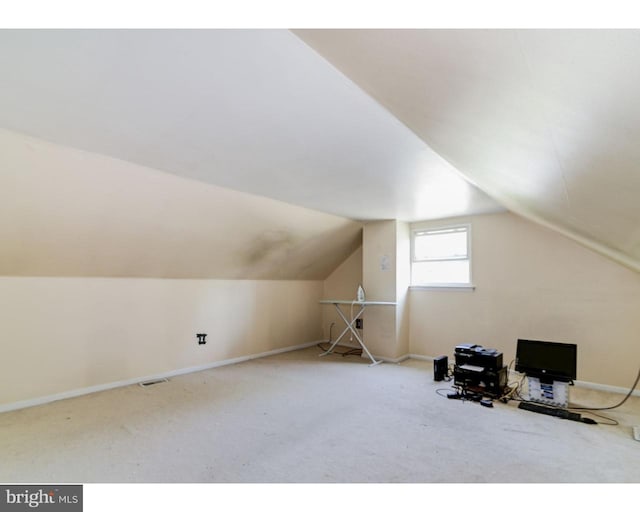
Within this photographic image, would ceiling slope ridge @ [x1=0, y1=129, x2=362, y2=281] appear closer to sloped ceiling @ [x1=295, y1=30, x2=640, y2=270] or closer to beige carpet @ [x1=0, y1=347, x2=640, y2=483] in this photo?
beige carpet @ [x1=0, y1=347, x2=640, y2=483]

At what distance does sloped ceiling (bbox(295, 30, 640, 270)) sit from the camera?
2.53 feet

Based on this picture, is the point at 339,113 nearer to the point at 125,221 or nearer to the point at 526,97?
the point at 526,97

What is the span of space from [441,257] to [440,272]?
0.68ft

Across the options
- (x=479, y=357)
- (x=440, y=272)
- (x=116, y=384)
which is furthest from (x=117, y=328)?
(x=440, y=272)

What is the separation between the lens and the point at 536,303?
373 cm

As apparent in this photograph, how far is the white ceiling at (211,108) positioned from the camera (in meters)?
1.22

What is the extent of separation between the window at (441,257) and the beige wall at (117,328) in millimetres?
2198

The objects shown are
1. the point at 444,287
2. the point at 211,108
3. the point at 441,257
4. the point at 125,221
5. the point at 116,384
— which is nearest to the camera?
the point at 211,108

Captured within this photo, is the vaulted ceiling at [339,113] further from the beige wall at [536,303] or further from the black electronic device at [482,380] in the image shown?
the black electronic device at [482,380]

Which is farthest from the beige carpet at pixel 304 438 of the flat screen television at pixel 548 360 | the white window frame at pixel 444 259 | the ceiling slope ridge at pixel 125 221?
the white window frame at pixel 444 259

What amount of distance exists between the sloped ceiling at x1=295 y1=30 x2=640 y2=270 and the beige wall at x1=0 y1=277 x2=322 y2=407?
3.20m

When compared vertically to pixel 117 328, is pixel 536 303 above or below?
above
